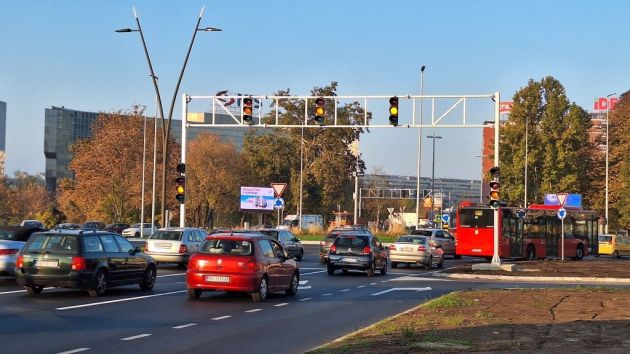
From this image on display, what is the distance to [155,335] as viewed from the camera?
41.5 ft

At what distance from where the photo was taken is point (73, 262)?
59.4 ft

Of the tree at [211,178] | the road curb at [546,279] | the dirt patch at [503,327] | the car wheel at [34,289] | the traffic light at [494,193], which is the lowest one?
the road curb at [546,279]

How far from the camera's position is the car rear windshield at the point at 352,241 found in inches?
1143

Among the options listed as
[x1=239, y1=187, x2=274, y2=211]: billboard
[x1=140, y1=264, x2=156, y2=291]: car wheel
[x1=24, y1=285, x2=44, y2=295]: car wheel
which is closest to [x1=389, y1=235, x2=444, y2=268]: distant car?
[x1=140, y1=264, x2=156, y2=291]: car wheel

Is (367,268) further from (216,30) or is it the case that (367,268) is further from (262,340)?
(262,340)

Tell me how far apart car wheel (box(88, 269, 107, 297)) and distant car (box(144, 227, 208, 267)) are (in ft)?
35.8

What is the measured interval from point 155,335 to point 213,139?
74.6 meters

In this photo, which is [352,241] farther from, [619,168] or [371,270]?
[619,168]

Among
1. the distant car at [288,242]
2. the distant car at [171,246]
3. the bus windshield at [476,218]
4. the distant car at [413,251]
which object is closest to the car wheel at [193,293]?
the distant car at [171,246]

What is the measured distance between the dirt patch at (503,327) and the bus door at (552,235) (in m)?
28.4

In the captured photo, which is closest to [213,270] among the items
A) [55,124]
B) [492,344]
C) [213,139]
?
[492,344]

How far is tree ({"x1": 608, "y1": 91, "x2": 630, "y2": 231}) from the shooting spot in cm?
7319

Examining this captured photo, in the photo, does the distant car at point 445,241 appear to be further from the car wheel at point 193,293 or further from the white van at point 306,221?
the white van at point 306,221

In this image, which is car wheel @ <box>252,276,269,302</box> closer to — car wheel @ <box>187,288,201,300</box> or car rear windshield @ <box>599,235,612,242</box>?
car wheel @ <box>187,288,201,300</box>
